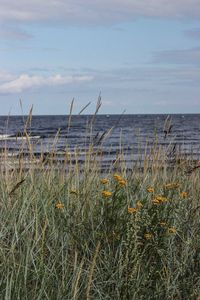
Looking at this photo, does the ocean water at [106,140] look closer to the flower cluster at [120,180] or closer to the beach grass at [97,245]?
the beach grass at [97,245]

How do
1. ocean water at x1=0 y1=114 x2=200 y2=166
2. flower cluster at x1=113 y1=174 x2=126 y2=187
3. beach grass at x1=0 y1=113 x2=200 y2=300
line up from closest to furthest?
beach grass at x1=0 y1=113 x2=200 y2=300, flower cluster at x1=113 y1=174 x2=126 y2=187, ocean water at x1=0 y1=114 x2=200 y2=166

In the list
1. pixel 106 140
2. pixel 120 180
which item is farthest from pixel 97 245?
pixel 106 140

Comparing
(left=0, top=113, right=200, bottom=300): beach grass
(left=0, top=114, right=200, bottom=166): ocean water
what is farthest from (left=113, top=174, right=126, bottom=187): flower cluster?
(left=0, top=114, right=200, bottom=166): ocean water

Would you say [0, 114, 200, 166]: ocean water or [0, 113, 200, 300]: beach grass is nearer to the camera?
[0, 113, 200, 300]: beach grass

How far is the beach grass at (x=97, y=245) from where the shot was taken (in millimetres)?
3322

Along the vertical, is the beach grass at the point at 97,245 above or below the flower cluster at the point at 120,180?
below

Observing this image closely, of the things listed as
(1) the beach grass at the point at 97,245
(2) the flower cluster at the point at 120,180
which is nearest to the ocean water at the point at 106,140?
(1) the beach grass at the point at 97,245

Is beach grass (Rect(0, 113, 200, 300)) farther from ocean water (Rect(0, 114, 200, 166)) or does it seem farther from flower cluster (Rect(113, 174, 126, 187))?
ocean water (Rect(0, 114, 200, 166))

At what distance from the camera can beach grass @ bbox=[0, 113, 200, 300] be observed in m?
3.32

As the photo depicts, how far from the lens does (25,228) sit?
370 cm

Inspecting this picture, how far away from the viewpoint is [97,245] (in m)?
3.20

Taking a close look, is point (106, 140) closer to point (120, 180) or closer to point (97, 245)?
point (120, 180)

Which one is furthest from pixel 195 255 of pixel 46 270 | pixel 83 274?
pixel 46 270

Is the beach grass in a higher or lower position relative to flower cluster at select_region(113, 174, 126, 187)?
lower
